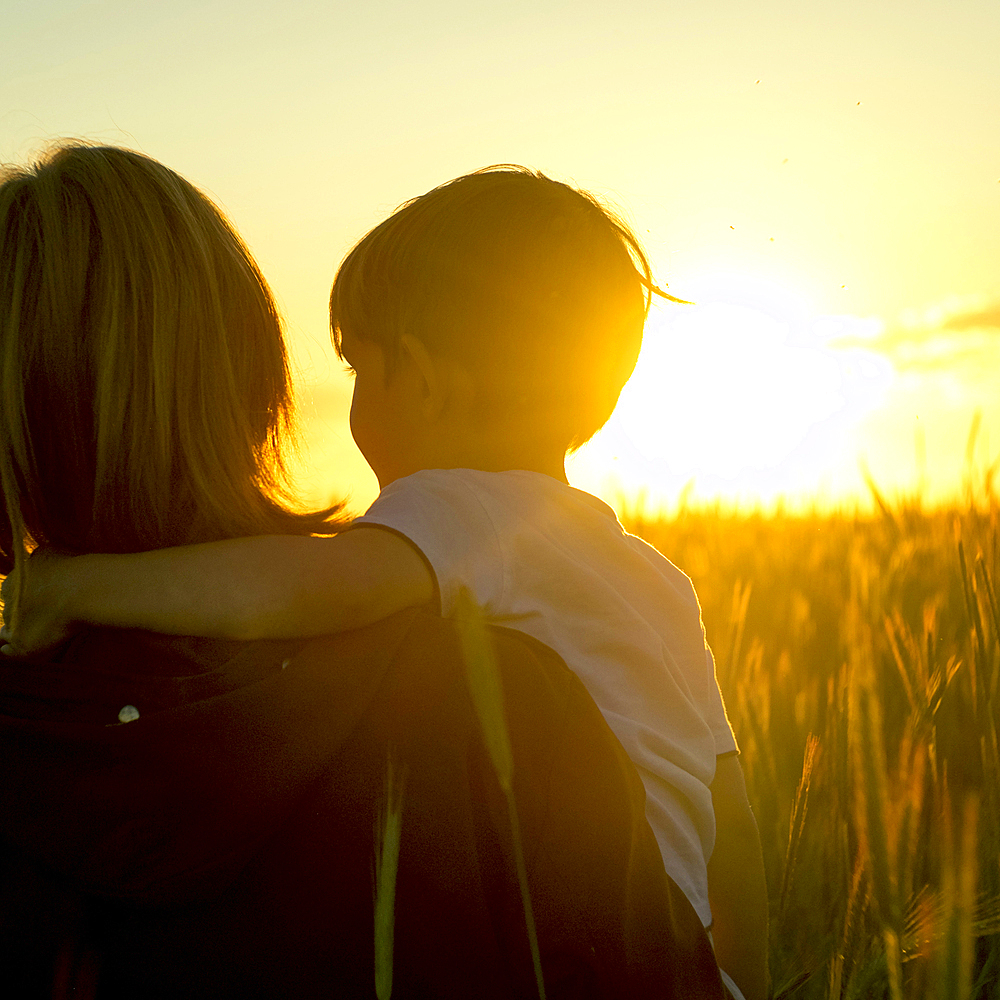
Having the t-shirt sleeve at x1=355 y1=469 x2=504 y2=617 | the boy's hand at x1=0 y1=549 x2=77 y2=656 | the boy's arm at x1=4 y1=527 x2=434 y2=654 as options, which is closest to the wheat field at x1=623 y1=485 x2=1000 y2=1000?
the t-shirt sleeve at x1=355 y1=469 x2=504 y2=617

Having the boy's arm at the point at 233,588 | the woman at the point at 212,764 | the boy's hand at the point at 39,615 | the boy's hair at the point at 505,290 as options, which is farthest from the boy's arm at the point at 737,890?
the boy's hand at the point at 39,615

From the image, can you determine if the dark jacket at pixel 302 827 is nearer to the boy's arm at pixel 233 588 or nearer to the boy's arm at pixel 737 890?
the boy's arm at pixel 233 588

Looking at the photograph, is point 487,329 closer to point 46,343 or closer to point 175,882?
point 46,343

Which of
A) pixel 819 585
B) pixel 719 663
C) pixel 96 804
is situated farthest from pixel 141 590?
pixel 819 585

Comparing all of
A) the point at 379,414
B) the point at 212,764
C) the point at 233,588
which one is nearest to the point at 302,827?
the point at 212,764

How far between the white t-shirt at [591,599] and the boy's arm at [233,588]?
6 centimetres

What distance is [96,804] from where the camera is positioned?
0.67 metres

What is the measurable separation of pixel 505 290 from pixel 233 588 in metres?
0.70

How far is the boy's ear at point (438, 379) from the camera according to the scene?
4.37 feet

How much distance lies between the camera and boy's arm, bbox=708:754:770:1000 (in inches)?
50.3

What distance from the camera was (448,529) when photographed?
3.09ft

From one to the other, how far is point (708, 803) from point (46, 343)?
3.05ft

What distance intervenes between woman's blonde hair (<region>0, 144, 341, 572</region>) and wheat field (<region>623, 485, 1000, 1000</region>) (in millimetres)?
758

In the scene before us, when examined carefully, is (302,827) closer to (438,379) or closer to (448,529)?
(448,529)
